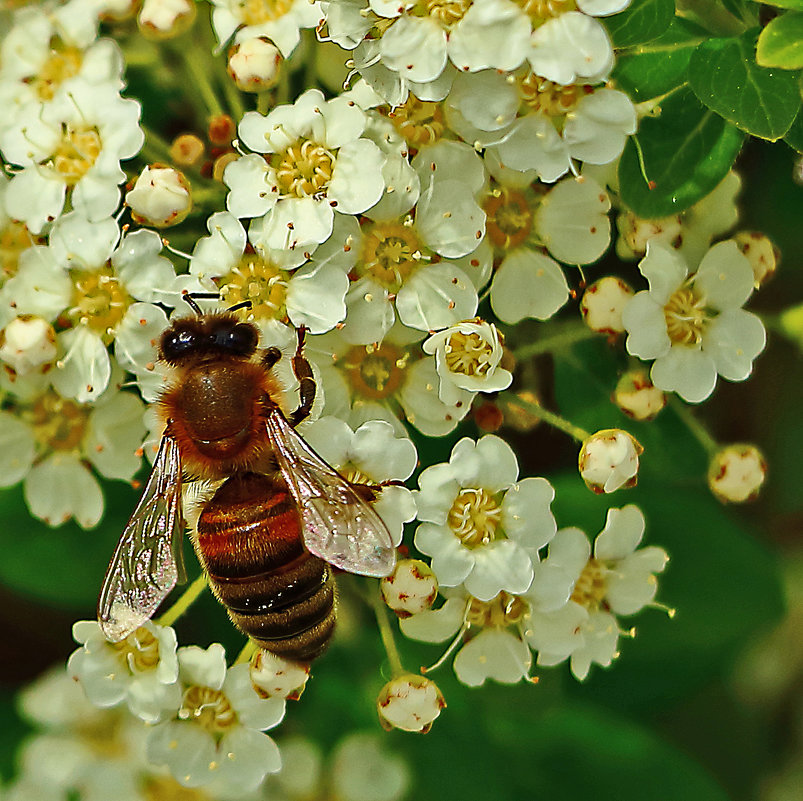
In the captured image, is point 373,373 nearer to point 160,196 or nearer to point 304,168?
point 304,168

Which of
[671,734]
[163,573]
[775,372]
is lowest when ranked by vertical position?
[671,734]

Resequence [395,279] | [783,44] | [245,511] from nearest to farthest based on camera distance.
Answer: [783,44] < [245,511] < [395,279]

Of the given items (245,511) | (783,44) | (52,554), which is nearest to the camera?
(783,44)

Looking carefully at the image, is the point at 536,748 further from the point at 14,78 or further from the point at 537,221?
the point at 14,78

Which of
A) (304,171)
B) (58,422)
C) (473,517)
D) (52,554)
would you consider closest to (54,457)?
(58,422)

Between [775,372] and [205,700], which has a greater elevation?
[205,700]

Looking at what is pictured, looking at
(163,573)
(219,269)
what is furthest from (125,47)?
(163,573)

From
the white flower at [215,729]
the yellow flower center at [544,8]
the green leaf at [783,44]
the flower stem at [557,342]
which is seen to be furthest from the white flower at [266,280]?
the green leaf at [783,44]
